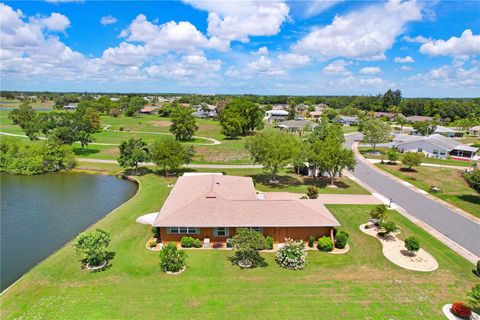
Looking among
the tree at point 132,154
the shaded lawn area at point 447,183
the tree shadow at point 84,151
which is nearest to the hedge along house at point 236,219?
the shaded lawn area at point 447,183

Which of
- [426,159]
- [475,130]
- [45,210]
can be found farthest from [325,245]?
[475,130]

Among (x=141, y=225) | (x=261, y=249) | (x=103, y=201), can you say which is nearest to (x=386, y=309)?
(x=261, y=249)

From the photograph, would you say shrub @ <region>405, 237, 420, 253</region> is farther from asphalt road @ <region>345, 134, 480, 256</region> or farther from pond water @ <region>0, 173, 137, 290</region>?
pond water @ <region>0, 173, 137, 290</region>

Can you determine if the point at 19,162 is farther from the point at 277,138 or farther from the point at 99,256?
the point at 277,138

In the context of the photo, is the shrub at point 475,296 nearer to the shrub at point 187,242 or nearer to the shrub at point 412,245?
the shrub at point 412,245

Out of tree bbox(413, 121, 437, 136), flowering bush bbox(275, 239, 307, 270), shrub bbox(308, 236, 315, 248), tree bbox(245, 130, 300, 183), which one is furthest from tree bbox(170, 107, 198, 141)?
tree bbox(413, 121, 437, 136)

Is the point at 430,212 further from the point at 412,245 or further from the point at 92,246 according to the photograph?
the point at 92,246

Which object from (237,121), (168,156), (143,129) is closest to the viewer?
(168,156)
